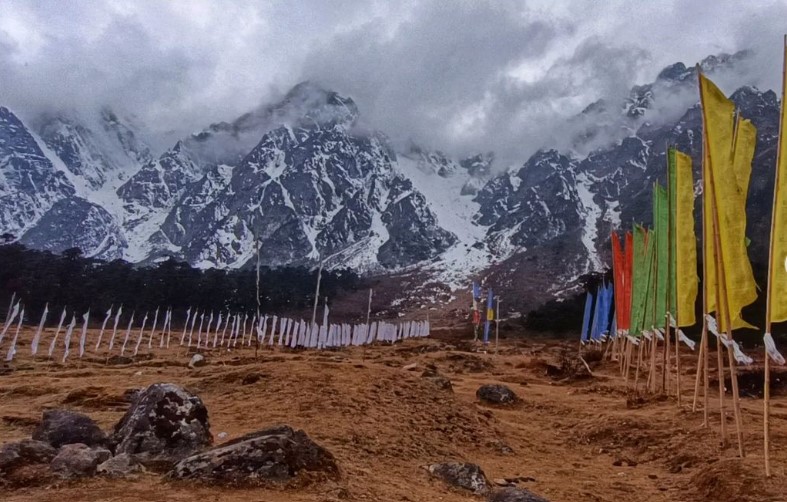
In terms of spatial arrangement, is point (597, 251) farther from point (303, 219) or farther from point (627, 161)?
point (303, 219)

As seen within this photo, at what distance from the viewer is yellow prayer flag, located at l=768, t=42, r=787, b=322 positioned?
682 centimetres

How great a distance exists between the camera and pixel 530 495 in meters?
5.48

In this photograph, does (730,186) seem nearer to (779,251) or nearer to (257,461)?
(779,251)

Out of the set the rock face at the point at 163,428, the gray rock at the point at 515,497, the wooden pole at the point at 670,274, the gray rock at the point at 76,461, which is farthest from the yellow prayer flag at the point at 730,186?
the gray rock at the point at 76,461

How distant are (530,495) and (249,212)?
192811 mm

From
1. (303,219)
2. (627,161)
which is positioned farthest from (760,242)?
(303,219)

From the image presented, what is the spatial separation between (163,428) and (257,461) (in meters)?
1.82

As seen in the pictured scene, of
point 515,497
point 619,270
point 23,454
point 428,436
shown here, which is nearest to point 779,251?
point 515,497

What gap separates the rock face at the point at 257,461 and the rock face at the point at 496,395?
1011cm

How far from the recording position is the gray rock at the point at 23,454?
555 centimetres

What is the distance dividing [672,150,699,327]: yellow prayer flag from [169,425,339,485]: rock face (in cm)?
833

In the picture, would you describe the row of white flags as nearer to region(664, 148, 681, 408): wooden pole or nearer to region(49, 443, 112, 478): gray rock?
region(664, 148, 681, 408): wooden pole

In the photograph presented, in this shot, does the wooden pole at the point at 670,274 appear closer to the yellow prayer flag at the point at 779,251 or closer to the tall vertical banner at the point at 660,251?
the tall vertical banner at the point at 660,251

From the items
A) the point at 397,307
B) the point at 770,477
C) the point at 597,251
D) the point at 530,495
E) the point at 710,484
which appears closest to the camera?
the point at 530,495
